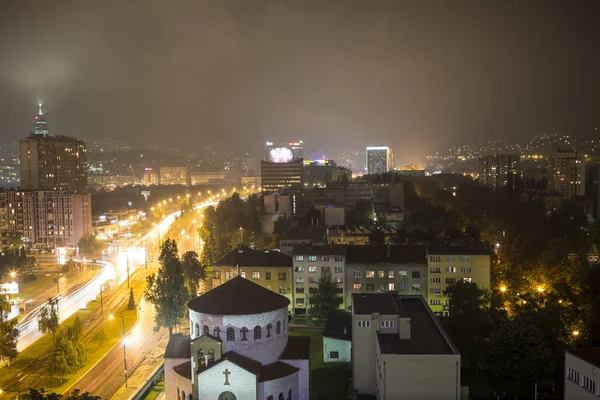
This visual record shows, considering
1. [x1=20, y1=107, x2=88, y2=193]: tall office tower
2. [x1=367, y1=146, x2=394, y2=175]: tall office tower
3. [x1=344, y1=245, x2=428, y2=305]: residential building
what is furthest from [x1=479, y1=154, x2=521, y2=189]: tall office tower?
[x1=344, y1=245, x2=428, y2=305]: residential building

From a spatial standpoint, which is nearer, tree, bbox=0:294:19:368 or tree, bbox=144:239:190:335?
tree, bbox=0:294:19:368

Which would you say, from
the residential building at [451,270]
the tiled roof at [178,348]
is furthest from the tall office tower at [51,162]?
the tiled roof at [178,348]

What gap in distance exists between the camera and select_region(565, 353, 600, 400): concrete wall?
18156mm

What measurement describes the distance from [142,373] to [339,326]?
9.34 metres

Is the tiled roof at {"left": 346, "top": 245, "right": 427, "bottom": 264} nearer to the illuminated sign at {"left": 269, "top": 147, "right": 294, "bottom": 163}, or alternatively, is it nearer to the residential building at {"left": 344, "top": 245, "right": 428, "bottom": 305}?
the residential building at {"left": 344, "top": 245, "right": 428, "bottom": 305}

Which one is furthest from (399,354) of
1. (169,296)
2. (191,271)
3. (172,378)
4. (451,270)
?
(191,271)

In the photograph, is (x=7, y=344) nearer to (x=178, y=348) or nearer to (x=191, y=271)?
(x=178, y=348)

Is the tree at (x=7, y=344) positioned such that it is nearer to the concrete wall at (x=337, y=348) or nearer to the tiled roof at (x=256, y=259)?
the tiled roof at (x=256, y=259)

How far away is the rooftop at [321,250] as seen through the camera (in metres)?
35.2

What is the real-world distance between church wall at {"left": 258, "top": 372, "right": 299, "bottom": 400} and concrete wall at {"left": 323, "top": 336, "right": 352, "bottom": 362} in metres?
5.16

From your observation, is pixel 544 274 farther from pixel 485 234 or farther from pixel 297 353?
pixel 297 353

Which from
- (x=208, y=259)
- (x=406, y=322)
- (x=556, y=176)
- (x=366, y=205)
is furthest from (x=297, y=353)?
(x=556, y=176)

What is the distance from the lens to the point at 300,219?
60375 mm

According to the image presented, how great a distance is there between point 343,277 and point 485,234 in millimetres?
18602
